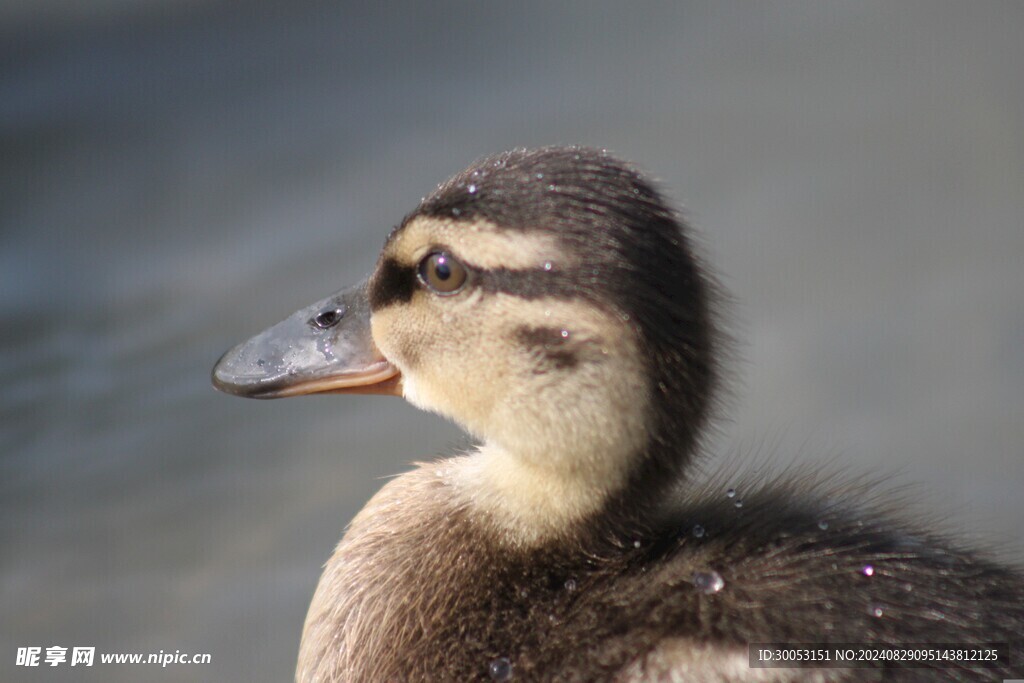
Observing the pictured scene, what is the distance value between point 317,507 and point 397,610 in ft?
3.62

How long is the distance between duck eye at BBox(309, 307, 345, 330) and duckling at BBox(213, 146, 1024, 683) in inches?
3.8

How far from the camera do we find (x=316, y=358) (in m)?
2.28

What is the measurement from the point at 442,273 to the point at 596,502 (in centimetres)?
45

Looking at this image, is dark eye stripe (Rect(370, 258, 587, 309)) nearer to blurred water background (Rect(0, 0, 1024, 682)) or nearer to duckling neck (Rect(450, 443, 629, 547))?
duckling neck (Rect(450, 443, 629, 547))

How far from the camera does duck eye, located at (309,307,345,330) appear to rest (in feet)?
7.55

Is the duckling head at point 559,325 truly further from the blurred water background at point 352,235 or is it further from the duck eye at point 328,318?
the blurred water background at point 352,235

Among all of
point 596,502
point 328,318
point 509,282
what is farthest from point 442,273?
point 596,502

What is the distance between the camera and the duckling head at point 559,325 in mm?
1917

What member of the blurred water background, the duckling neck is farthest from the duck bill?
the blurred water background

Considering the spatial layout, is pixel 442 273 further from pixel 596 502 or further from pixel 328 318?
pixel 596 502

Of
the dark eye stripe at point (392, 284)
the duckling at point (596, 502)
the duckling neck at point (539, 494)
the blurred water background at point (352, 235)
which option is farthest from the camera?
the blurred water background at point (352, 235)

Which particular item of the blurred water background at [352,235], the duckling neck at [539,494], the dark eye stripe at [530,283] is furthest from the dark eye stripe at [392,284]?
the blurred water background at [352,235]

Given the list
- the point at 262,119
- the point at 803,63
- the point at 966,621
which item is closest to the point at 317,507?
the point at 262,119

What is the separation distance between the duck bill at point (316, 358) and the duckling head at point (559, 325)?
0.12 metres
